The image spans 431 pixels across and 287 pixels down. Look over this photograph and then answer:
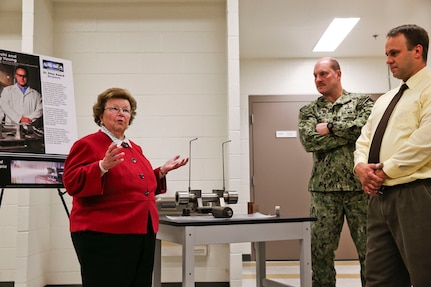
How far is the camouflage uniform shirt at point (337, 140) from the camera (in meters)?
2.68

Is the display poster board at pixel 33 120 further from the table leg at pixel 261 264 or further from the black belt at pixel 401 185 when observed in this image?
the black belt at pixel 401 185

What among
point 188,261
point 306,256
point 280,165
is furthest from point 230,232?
point 280,165

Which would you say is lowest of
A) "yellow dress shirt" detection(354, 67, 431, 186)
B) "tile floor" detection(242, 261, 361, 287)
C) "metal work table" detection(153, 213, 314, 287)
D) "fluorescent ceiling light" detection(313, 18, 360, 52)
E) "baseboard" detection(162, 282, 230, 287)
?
"tile floor" detection(242, 261, 361, 287)

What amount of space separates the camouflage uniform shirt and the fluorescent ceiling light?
6.75 feet

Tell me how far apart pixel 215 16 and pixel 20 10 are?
1839 mm

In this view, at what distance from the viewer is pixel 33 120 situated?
283 cm

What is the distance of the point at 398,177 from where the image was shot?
1850 mm

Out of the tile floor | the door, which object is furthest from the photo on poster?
the door

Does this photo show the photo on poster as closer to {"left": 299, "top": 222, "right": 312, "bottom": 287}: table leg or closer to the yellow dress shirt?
{"left": 299, "top": 222, "right": 312, "bottom": 287}: table leg

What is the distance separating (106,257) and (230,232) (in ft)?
2.31

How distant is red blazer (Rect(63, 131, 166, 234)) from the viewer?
78.2 inches

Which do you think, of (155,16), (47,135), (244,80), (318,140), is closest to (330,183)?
(318,140)

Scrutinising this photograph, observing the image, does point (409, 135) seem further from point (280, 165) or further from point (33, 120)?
point (280, 165)

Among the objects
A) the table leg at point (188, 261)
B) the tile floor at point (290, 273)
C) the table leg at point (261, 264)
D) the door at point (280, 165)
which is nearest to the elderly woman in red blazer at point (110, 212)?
the table leg at point (188, 261)
